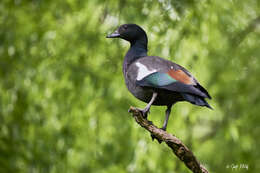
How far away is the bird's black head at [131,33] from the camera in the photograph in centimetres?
410

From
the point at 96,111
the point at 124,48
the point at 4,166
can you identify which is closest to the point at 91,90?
the point at 96,111

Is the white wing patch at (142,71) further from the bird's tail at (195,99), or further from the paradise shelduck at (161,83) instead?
the bird's tail at (195,99)

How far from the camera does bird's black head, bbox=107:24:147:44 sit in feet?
13.5

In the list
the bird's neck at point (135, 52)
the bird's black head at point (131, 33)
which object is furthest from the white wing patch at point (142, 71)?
the bird's black head at point (131, 33)

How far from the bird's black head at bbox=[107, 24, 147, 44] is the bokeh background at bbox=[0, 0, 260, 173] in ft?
4.44

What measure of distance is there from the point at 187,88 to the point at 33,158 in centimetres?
394

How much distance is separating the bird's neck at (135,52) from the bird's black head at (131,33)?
33mm

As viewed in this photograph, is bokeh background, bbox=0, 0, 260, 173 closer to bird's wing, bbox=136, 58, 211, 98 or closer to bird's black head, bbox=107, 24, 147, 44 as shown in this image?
bird's black head, bbox=107, 24, 147, 44

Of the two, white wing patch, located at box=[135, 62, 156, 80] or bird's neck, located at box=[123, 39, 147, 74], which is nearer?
white wing patch, located at box=[135, 62, 156, 80]

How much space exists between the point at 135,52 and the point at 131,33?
0.76ft

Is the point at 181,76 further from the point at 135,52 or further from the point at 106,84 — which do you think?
the point at 106,84

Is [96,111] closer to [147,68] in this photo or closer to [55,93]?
[55,93]

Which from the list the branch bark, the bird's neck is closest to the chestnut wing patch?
the branch bark

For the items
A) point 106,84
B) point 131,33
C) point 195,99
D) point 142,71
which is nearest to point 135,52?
point 131,33
